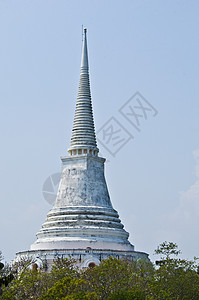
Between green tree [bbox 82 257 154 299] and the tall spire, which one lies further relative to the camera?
the tall spire

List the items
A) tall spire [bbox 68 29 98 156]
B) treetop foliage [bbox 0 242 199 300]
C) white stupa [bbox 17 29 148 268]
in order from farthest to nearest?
tall spire [bbox 68 29 98 156] < white stupa [bbox 17 29 148 268] < treetop foliage [bbox 0 242 199 300]

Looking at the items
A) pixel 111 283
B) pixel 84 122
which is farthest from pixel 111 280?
pixel 84 122

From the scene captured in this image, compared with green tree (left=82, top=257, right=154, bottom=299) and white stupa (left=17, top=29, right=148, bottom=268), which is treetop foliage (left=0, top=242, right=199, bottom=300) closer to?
green tree (left=82, top=257, right=154, bottom=299)

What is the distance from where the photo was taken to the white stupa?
47.4 m

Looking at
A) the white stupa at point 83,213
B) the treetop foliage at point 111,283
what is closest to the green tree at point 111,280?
the treetop foliage at point 111,283

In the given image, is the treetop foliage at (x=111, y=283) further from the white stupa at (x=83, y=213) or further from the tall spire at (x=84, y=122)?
the tall spire at (x=84, y=122)

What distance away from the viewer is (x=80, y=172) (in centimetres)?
5338

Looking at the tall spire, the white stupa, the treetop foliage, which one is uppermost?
the tall spire

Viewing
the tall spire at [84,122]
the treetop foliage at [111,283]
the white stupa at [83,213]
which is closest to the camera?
the treetop foliage at [111,283]

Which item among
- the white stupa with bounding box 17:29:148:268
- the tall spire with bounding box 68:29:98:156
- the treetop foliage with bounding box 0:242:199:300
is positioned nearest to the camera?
the treetop foliage with bounding box 0:242:199:300

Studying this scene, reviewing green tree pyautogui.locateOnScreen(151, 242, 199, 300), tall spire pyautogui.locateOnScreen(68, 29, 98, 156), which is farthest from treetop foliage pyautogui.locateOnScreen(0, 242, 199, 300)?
tall spire pyautogui.locateOnScreen(68, 29, 98, 156)

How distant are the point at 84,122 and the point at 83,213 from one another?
31.6 feet

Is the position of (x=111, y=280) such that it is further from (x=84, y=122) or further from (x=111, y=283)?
(x=84, y=122)

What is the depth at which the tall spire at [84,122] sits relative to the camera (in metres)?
54.6
